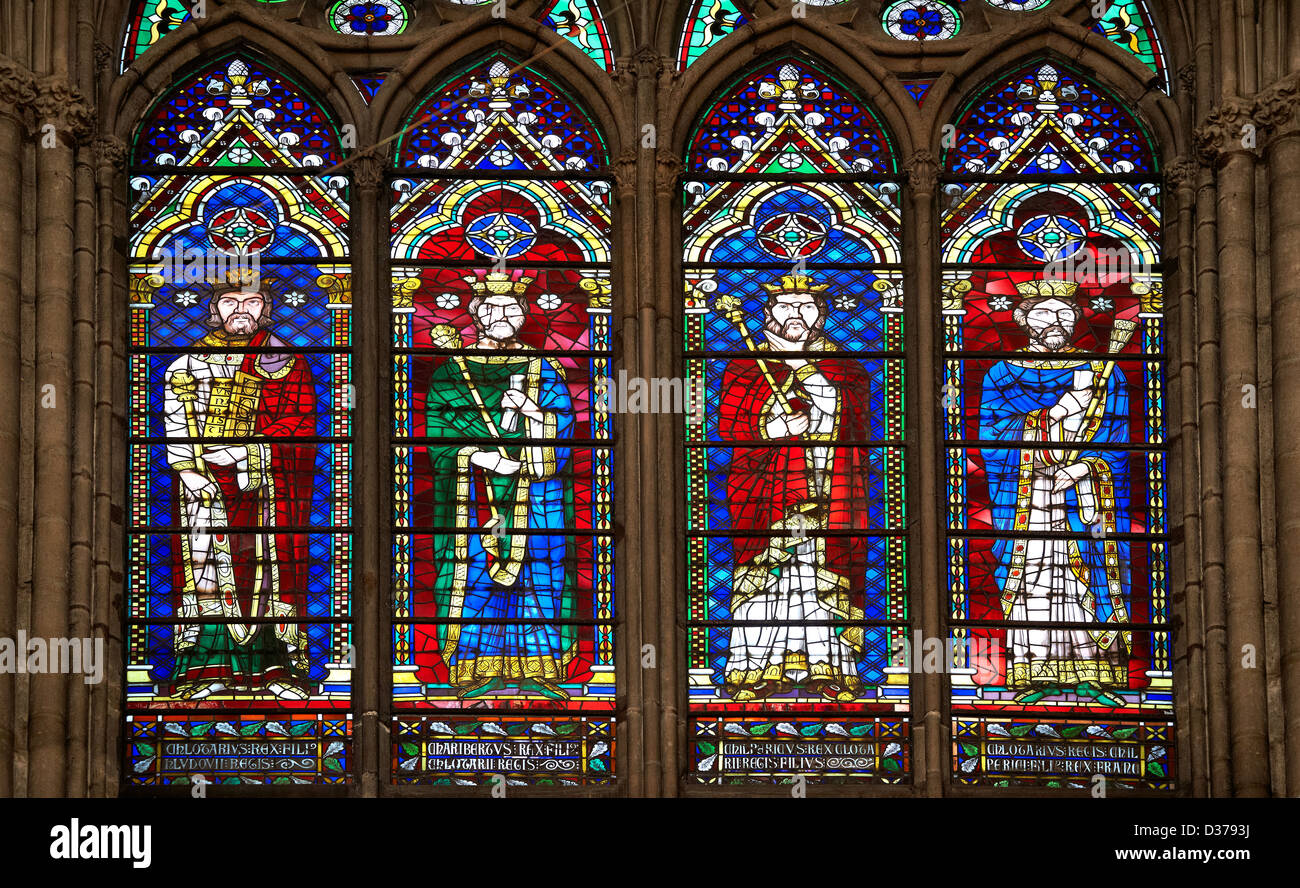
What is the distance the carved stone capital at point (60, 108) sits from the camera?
59.9 ft

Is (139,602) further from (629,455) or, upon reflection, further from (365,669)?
(629,455)

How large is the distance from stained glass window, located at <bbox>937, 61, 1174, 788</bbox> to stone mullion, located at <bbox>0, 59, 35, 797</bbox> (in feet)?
17.6

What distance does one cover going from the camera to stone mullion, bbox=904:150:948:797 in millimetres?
17906

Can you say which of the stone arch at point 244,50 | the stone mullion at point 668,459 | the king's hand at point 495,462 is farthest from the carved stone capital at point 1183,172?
the stone arch at point 244,50

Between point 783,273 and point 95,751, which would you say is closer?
point 95,751

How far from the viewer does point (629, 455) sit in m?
18.3

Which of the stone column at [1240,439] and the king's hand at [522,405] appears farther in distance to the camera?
the king's hand at [522,405]

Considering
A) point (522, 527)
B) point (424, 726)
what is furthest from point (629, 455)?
point (424, 726)

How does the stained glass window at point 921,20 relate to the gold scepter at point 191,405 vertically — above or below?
above

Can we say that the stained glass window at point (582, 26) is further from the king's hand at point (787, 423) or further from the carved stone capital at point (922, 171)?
the king's hand at point (787, 423)

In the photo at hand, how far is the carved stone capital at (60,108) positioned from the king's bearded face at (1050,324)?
5755 mm

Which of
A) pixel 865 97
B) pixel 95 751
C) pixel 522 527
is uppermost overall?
pixel 865 97

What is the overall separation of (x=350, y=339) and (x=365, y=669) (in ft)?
6.73

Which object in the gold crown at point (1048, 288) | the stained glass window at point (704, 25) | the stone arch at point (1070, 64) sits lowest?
the gold crown at point (1048, 288)
